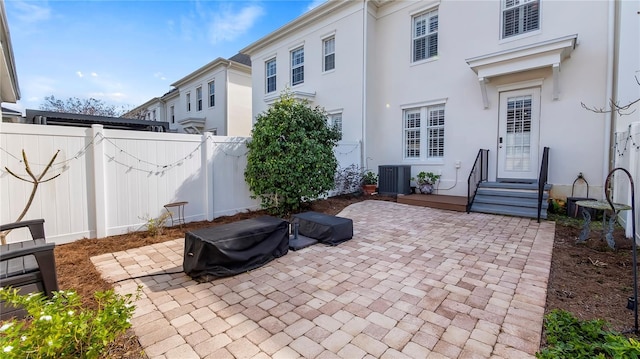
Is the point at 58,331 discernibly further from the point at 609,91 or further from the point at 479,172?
the point at 609,91

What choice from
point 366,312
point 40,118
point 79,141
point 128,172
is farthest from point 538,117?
point 40,118

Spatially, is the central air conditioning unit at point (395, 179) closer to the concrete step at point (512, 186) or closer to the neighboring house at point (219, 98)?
the concrete step at point (512, 186)

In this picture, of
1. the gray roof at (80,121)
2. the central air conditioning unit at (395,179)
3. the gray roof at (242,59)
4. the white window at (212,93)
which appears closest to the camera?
the gray roof at (80,121)

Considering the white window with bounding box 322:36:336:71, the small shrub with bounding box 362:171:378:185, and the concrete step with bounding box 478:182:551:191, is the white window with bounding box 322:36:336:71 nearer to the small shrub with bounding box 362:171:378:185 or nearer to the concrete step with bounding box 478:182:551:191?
the small shrub with bounding box 362:171:378:185

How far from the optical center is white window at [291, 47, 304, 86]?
12.0 m

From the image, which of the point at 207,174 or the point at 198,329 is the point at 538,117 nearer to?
the point at 207,174

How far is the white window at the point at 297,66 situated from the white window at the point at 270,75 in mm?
1257

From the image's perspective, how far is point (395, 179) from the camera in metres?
8.84

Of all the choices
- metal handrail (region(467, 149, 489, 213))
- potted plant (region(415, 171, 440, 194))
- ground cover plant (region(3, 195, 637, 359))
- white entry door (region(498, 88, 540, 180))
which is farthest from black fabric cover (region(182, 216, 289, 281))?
white entry door (region(498, 88, 540, 180))

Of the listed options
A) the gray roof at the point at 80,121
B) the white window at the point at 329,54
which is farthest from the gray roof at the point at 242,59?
the gray roof at the point at 80,121

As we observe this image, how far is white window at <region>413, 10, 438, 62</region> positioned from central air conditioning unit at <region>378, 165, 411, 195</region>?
3.60 meters

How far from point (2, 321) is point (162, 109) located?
23.3 meters

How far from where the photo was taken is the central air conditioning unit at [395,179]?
877 centimetres

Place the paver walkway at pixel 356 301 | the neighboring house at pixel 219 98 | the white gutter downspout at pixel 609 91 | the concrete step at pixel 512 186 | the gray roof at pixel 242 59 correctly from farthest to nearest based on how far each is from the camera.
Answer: the gray roof at pixel 242 59, the neighboring house at pixel 219 98, the concrete step at pixel 512 186, the white gutter downspout at pixel 609 91, the paver walkway at pixel 356 301
